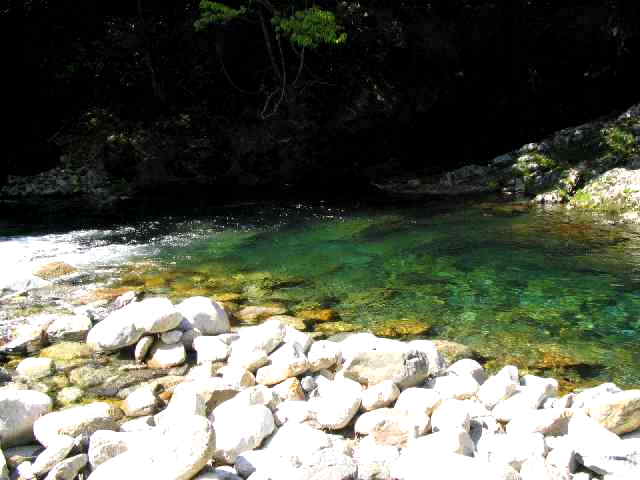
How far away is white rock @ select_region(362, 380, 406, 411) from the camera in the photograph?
11.9 feet

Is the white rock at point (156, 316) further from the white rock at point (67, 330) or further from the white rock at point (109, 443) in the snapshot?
the white rock at point (109, 443)

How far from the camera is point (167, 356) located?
4.44 m

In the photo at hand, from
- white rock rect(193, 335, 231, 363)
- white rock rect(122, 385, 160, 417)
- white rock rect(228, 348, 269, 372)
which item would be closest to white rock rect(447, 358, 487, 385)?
white rock rect(228, 348, 269, 372)

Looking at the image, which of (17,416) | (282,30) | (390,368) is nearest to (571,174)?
(282,30)

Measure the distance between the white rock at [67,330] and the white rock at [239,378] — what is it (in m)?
1.59

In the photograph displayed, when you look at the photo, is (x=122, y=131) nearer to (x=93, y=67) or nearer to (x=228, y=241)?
(x=93, y=67)

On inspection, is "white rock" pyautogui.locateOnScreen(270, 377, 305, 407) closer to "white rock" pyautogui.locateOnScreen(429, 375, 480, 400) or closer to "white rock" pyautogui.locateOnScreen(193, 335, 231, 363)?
"white rock" pyautogui.locateOnScreen(193, 335, 231, 363)

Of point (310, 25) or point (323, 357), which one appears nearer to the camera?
point (323, 357)

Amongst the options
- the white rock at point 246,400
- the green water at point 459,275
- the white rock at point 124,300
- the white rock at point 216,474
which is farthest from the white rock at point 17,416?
the green water at point 459,275

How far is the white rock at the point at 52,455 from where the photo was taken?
2.91 meters

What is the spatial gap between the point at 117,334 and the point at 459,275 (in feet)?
12.8

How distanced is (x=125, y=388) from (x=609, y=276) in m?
5.16

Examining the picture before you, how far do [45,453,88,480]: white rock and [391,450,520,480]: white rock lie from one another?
156 cm

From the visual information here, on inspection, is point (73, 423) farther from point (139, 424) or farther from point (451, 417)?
point (451, 417)
